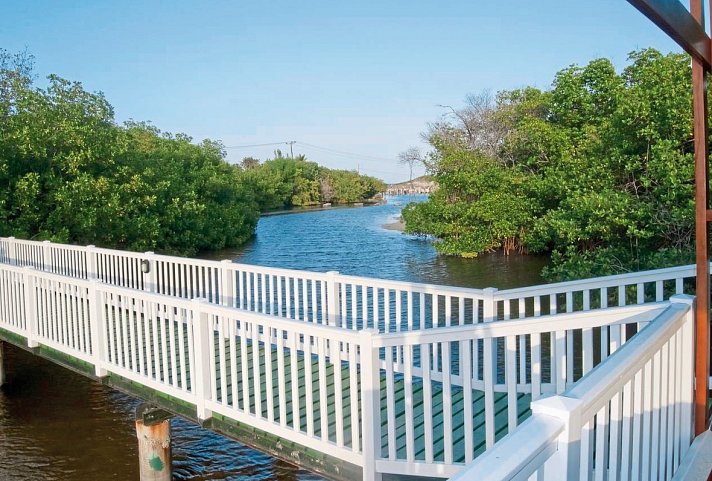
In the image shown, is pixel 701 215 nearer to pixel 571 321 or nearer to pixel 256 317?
pixel 571 321

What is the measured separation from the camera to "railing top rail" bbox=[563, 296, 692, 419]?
64.7 inches

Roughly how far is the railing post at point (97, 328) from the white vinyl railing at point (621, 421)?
207 inches

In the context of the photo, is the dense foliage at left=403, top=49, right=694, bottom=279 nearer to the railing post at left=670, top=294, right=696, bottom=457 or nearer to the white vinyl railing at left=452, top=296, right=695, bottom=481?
the railing post at left=670, top=294, right=696, bottom=457

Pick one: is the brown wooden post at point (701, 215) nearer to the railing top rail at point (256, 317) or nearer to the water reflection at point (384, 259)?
the railing top rail at point (256, 317)

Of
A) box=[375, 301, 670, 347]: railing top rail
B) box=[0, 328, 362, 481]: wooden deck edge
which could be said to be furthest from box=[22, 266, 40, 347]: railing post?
box=[375, 301, 670, 347]: railing top rail

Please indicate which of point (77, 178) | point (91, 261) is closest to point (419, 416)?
point (91, 261)

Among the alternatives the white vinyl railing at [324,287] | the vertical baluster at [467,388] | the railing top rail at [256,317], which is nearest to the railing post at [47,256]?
the white vinyl railing at [324,287]

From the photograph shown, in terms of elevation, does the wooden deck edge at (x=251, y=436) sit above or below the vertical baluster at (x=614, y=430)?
below

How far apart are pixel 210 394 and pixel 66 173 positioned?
50.7ft

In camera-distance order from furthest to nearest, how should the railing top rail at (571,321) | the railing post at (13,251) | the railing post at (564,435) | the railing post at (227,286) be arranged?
1. the railing post at (13,251)
2. the railing post at (227,286)
3. the railing top rail at (571,321)
4. the railing post at (564,435)

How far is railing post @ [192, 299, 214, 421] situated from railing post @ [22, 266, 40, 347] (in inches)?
135

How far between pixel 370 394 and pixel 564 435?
2378 millimetres

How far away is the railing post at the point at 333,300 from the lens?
6.45m

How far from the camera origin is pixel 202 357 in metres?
5.08
